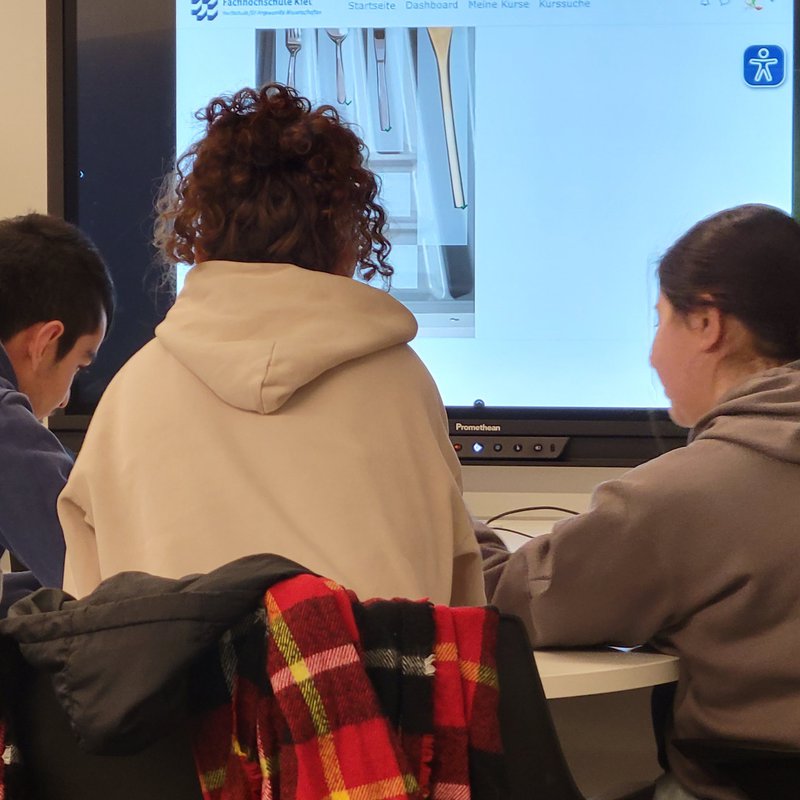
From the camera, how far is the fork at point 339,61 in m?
2.34

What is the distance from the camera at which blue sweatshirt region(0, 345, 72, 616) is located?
165 cm

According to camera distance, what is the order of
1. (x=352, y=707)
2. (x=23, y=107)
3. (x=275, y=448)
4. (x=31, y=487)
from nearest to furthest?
(x=352, y=707) < (x=275, y=448) < (x=31, y=487) < (x=23, y=107)

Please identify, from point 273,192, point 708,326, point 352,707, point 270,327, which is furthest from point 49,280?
point 352,707

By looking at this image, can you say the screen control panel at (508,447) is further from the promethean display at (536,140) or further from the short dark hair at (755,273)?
the short dark hair at (755,273)

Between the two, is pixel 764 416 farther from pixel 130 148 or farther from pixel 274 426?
pixel 130 148

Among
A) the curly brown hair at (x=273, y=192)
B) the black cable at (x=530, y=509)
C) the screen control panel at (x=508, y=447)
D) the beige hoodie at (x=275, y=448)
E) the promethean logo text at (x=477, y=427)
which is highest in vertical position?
the curly brown hair at (x=273, y=192)

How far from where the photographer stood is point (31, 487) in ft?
5.41

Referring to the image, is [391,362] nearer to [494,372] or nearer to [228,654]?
[228,654]

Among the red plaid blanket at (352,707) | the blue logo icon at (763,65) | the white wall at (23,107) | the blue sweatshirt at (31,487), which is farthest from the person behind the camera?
the white wall at (23,107)

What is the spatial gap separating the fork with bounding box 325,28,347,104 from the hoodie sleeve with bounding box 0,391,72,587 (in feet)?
3.38

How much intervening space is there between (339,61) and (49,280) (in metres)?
0.80

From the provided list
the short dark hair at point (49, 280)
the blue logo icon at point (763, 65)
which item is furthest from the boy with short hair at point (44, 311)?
the blue logo icon at point (763, 65)

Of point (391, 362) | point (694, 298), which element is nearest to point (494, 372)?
point (694, 298)

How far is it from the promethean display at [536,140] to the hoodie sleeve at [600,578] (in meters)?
1.02
